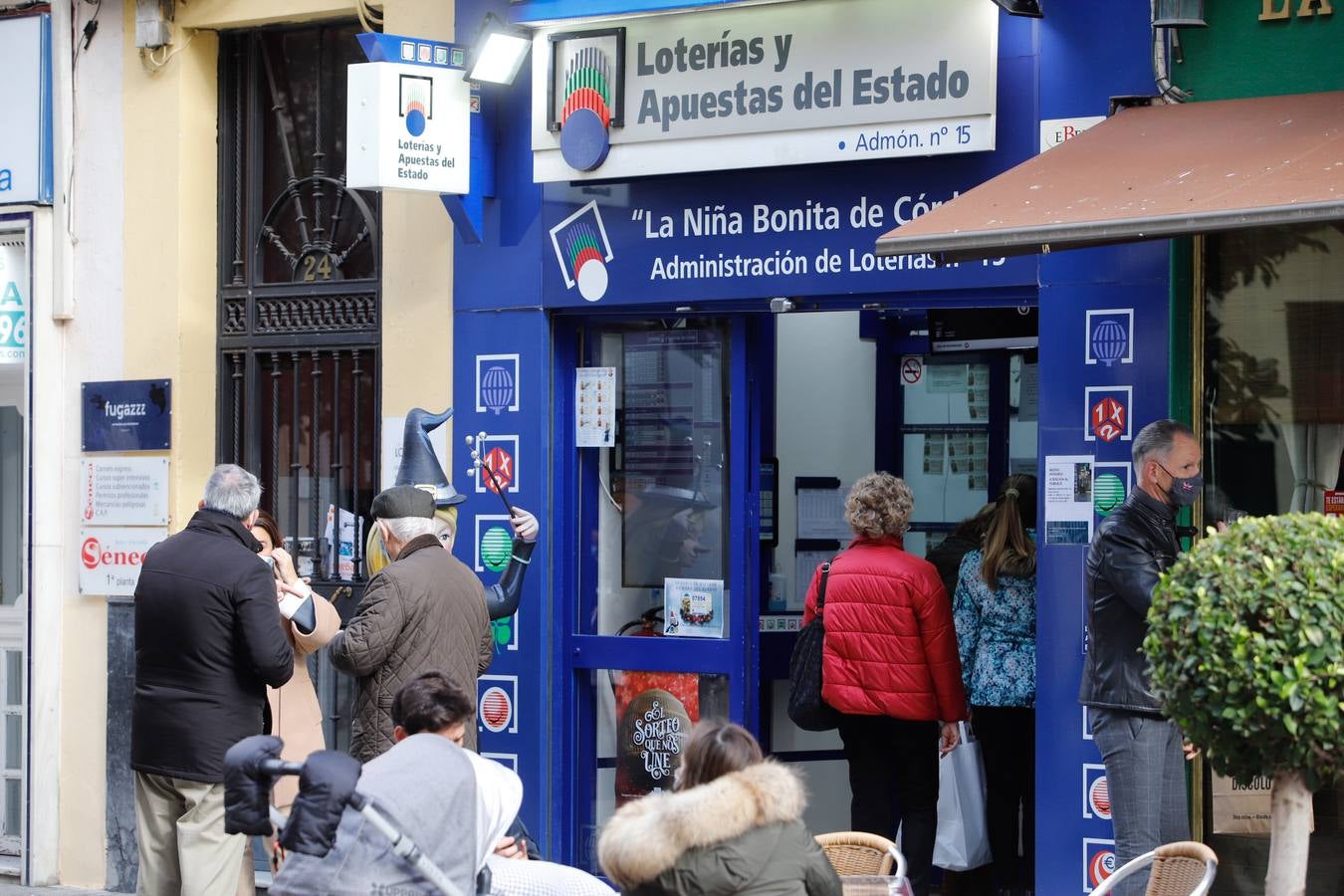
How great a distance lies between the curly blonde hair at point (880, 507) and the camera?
749 centimetres

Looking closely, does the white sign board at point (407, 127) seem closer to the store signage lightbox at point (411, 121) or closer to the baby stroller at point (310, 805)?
the store signage lightbox at point (411, 121)

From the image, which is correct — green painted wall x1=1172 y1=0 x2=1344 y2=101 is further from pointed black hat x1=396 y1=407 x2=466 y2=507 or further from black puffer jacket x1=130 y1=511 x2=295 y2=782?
black puffer jacket x1=130 y1=511 x2=295 y2=782

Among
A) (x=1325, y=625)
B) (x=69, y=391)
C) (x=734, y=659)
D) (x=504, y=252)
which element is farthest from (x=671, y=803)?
(x=69, y=391)

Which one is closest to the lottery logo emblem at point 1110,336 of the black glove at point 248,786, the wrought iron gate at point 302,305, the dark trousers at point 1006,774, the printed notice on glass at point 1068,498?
the printed notice on glass at point 1068,498

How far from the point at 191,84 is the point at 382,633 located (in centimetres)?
390

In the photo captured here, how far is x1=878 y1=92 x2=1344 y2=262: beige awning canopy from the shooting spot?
18.1 ft

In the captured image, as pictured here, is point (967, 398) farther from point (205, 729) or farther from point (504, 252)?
point (205, 729)

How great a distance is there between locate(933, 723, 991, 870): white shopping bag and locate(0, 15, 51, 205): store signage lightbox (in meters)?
5.29

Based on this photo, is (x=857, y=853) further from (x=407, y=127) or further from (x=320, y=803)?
(x=407, y=127)

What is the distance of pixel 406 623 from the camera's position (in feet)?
21.3

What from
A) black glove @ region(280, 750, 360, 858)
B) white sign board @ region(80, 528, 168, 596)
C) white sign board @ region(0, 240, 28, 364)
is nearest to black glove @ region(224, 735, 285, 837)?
black glove @ region(280, 750, 360, 858)

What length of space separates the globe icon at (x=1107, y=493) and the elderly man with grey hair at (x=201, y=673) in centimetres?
312

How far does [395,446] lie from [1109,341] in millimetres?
3314

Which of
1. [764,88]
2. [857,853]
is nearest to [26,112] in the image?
[764,88]
